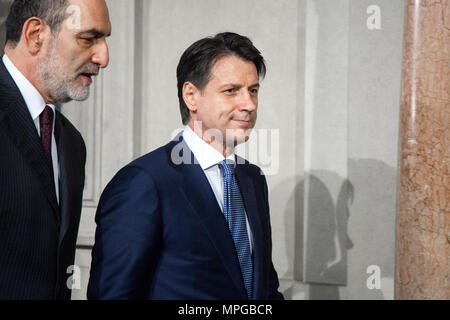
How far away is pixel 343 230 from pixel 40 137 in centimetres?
241

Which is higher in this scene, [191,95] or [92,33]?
[92,33]

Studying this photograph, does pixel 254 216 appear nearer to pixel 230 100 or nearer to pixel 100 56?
pixel 230 100

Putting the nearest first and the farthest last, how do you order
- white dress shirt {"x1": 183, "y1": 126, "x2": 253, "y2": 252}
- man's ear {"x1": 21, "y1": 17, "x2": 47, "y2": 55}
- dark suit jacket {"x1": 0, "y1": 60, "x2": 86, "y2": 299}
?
dark suit jacket {"x1": 0, "y1": 60, "x2": 86, "y2": 299} → man's ear {"x1": 21, "y1": 17, "x2": 47, "y2": 55} → white dress shirt {"x1": 183, "y1": 126, "x2": 253, "y2": 252}

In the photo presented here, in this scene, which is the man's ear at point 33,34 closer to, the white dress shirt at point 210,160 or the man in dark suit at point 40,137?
the man in dark suit at point 40,137

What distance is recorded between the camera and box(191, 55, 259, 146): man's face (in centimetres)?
191

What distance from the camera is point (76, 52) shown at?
164cm

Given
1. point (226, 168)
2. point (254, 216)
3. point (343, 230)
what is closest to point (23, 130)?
point (226, 168)

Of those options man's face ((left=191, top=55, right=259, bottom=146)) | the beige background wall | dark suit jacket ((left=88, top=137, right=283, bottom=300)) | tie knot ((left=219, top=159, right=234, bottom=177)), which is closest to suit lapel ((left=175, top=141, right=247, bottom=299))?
dark suit jacket ((left=88, top=137, right=283, bottom=300))

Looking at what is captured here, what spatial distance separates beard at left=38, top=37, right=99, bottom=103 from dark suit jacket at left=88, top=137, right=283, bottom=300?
12.0 inches

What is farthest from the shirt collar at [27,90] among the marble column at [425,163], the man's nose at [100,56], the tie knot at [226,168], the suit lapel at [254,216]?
the marble column at [425,163]

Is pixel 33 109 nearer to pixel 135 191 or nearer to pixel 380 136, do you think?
pixel 135 191

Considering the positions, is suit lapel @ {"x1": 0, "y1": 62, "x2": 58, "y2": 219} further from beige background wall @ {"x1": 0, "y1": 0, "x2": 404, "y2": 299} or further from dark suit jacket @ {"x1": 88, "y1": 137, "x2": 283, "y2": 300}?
beige background wall @ {"x1": 0, "y1": 0, "x2": 404, "y2": 299}
